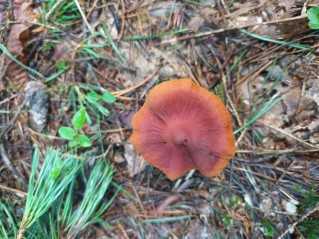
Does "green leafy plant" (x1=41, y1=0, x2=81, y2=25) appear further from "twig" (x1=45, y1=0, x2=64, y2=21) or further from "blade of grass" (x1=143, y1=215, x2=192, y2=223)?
"blade of grass" (x1=143, y1=215, x2=192, y2=223)

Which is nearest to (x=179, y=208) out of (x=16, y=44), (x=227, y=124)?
(x=227, y=124)

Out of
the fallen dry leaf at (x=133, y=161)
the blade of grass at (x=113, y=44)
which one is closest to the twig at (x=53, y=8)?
the blade of grass at (x=113, y=44)

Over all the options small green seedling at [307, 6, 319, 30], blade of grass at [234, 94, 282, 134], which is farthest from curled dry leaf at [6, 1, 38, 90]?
small green seedling at [307, 6, 319, 30]

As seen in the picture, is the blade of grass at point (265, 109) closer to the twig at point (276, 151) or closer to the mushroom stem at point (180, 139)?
the twig at point (276, 151)

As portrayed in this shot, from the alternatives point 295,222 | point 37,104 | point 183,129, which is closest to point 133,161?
point 183,129

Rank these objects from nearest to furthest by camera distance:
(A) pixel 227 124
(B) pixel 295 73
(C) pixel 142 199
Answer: (A) pixel 227 124 < (B) pixel 295 73 < (C) pixel 142 199

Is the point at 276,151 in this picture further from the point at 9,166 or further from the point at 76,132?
the point at 9,166

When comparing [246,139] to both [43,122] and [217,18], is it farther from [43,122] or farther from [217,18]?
[43,122]
